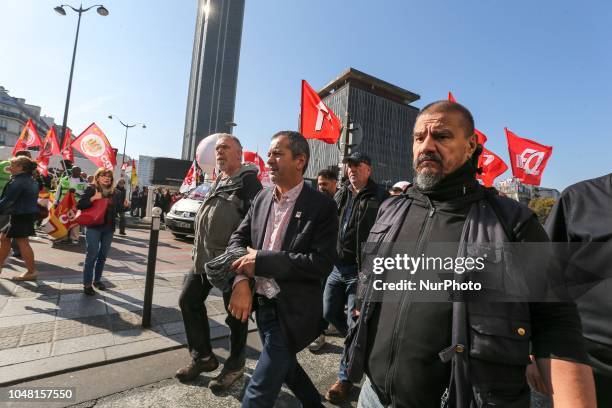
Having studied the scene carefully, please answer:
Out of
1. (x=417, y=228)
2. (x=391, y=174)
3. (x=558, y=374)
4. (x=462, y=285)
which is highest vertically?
(x=391, y=174)

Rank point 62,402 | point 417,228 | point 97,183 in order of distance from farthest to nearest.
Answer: point 97,183 < point 62,402 < point 417,228

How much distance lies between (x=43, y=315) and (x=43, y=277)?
1883mm

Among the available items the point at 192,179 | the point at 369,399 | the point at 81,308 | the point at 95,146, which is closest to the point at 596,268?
the point at 369,399

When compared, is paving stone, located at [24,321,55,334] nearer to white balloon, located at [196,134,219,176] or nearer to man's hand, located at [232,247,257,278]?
white balloon, located at [196,134,219,176]

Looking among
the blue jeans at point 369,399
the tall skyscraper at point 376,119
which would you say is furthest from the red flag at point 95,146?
the tall skyscraper at point 376,119

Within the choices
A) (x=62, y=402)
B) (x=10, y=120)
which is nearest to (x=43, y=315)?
(x=62, y=402)

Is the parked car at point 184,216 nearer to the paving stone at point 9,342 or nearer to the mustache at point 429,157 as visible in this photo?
the paving stone at point 9,342

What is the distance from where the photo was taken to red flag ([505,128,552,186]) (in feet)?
30.2

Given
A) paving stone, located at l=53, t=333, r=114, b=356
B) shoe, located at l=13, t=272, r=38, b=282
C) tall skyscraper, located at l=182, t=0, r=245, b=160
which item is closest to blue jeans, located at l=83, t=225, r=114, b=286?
shoe, located at l=13, t=272, r=38, b=282

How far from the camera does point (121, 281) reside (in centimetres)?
549

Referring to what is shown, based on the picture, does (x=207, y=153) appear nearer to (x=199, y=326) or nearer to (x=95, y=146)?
(x=199, y=326)

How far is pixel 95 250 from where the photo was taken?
468 cm

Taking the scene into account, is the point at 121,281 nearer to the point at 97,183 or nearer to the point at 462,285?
the point at 97,183

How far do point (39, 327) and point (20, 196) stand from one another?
246 cm
